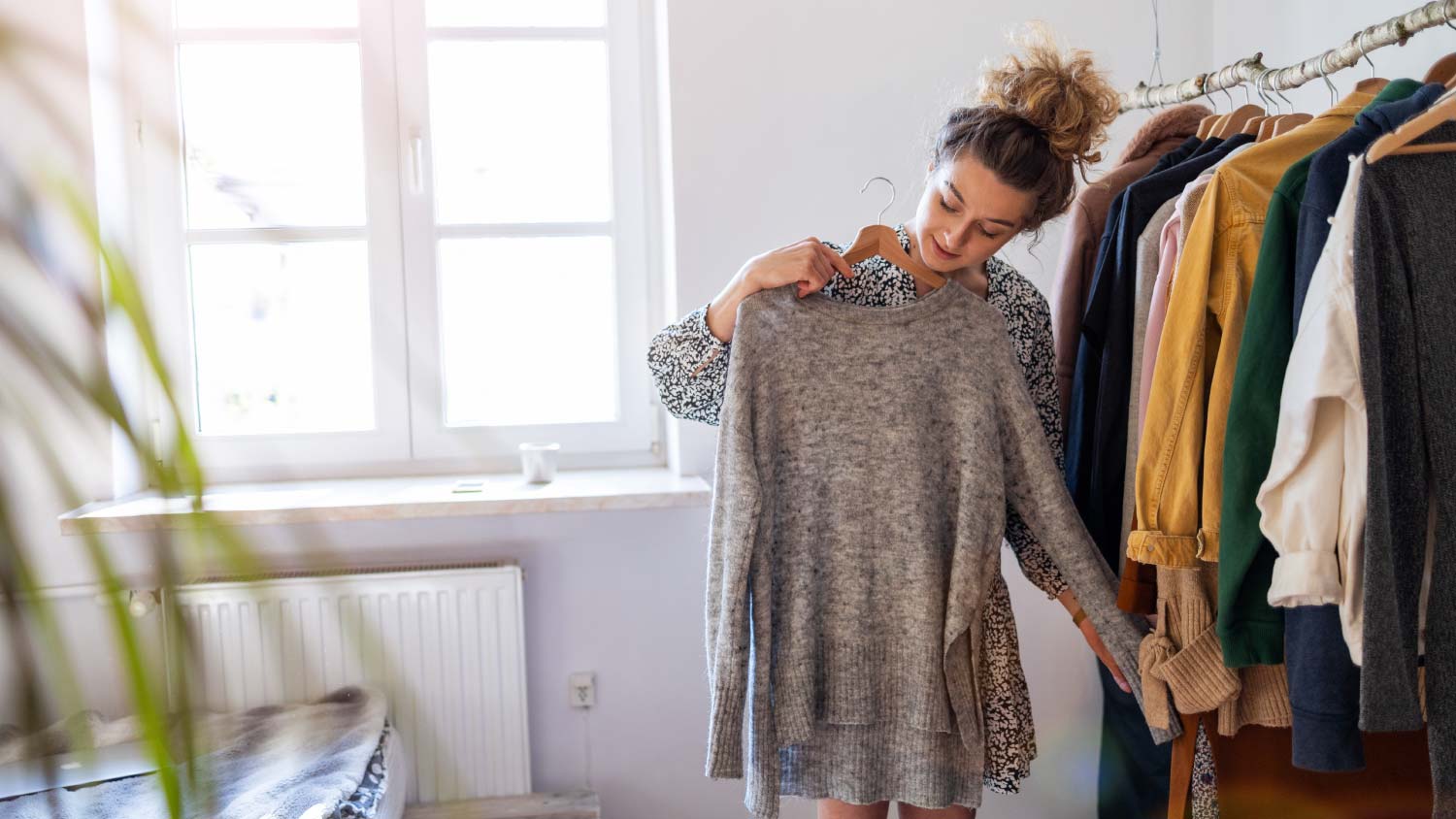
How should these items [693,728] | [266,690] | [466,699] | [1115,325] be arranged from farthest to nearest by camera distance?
[693,728], [466,699], [266,690], [1115,325]

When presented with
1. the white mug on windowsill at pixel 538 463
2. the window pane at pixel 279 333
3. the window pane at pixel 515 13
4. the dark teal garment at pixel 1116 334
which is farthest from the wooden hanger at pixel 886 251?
the window pane at pixel 279 333

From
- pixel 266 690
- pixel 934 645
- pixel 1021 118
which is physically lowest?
pixel 266 690

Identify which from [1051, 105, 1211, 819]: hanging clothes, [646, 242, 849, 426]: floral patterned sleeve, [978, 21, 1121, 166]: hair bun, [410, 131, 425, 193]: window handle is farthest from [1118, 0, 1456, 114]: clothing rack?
[410, 131, 425, 193]: window handle

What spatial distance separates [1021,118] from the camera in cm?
131

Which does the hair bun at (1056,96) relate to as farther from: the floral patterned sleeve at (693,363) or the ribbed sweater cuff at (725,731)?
the ribbed sweater cuff at (725,731)

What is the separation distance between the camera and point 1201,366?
1.26 m

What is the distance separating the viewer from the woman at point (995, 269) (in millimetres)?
1310

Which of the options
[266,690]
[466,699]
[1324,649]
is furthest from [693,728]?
[1324,649]

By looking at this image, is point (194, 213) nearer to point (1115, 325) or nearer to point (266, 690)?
point (266, 690)

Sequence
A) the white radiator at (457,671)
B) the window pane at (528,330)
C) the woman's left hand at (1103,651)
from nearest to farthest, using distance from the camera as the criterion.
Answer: the woman's left hand at (1103,651)
the white radiator at (457,671)
the window pane at (528,330)

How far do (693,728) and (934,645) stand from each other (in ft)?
3.30

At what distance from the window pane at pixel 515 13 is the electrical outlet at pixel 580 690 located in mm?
1355

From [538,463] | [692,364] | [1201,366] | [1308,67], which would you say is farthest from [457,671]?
[1308,67]

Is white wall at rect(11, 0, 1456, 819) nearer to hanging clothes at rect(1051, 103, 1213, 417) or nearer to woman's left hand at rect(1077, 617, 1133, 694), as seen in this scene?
hanging clothes at rect(1051, 103, 1213, 417)
